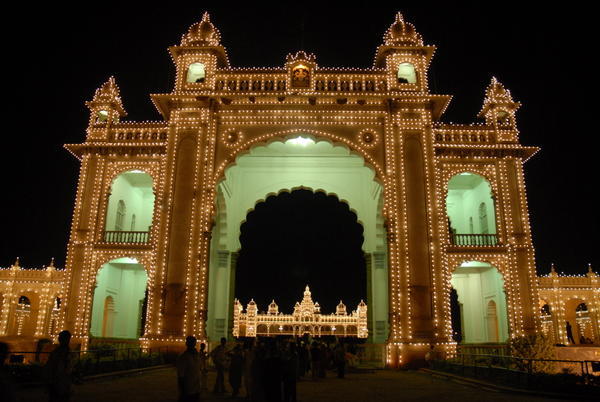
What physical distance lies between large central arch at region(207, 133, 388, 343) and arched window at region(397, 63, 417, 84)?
14.9 feet

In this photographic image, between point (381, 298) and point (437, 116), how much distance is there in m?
9.39

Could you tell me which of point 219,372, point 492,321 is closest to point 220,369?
point 219,372

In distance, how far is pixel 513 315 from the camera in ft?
65.3

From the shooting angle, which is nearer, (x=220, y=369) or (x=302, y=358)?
(x=220, y=369)

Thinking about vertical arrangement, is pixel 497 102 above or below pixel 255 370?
above

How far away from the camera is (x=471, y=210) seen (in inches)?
987

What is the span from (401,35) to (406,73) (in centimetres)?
164

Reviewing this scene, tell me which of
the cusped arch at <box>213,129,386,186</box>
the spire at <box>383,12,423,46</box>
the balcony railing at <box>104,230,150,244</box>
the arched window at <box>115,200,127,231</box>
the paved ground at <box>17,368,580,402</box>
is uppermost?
the spire at <box>383,12,423,46</box>

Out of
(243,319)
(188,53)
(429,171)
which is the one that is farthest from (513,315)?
(243,319)

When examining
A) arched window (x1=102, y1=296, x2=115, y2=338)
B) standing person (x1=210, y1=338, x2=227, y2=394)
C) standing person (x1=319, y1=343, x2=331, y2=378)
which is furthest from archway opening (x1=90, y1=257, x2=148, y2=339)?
standing person (x1=210, y1=338, x2=227, y2=394)

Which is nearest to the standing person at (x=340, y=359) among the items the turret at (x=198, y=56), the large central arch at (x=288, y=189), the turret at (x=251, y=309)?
the large central arch at (x=288, y=189)

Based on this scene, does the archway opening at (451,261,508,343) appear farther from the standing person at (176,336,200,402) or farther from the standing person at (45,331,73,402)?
the standing person at (45,331,73,402)

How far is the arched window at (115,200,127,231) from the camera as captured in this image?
2366cm

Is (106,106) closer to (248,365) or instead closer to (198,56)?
(198,56)
